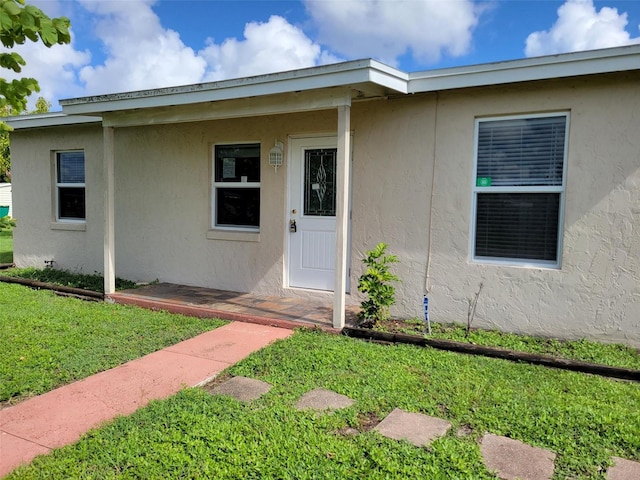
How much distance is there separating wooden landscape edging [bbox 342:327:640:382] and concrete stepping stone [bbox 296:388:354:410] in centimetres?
145

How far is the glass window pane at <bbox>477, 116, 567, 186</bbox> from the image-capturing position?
5.11 meters

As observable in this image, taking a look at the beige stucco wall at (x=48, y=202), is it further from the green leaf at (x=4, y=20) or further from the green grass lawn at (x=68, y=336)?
the green leaf at (x=4, y=20)

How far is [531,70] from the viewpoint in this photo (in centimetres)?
480

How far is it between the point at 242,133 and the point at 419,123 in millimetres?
2765

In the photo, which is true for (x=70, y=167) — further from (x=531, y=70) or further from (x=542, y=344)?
(x=542, y=344)

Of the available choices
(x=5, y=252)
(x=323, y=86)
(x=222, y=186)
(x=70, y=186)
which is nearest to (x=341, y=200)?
(x=323, y=86)

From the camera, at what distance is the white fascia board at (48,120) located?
27.3 feet

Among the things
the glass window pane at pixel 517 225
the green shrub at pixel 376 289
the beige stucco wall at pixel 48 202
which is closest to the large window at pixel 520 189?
the glass window pane at pixel 517 225

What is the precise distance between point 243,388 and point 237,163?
13.9ft

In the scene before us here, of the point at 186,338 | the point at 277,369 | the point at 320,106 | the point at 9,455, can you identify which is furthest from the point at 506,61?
the point at 9,455

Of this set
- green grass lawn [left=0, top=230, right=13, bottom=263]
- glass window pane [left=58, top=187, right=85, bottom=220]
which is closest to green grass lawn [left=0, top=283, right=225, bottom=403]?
glass window pane [left=58, top=187, right=85, bottom=220]

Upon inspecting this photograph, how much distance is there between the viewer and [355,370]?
4.27m

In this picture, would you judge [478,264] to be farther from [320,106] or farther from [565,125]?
[320,106]

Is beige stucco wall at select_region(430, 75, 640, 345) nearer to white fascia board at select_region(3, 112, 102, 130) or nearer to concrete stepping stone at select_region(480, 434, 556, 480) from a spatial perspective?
concrete stepping stone at select_region(480, 434, 556, 480)
